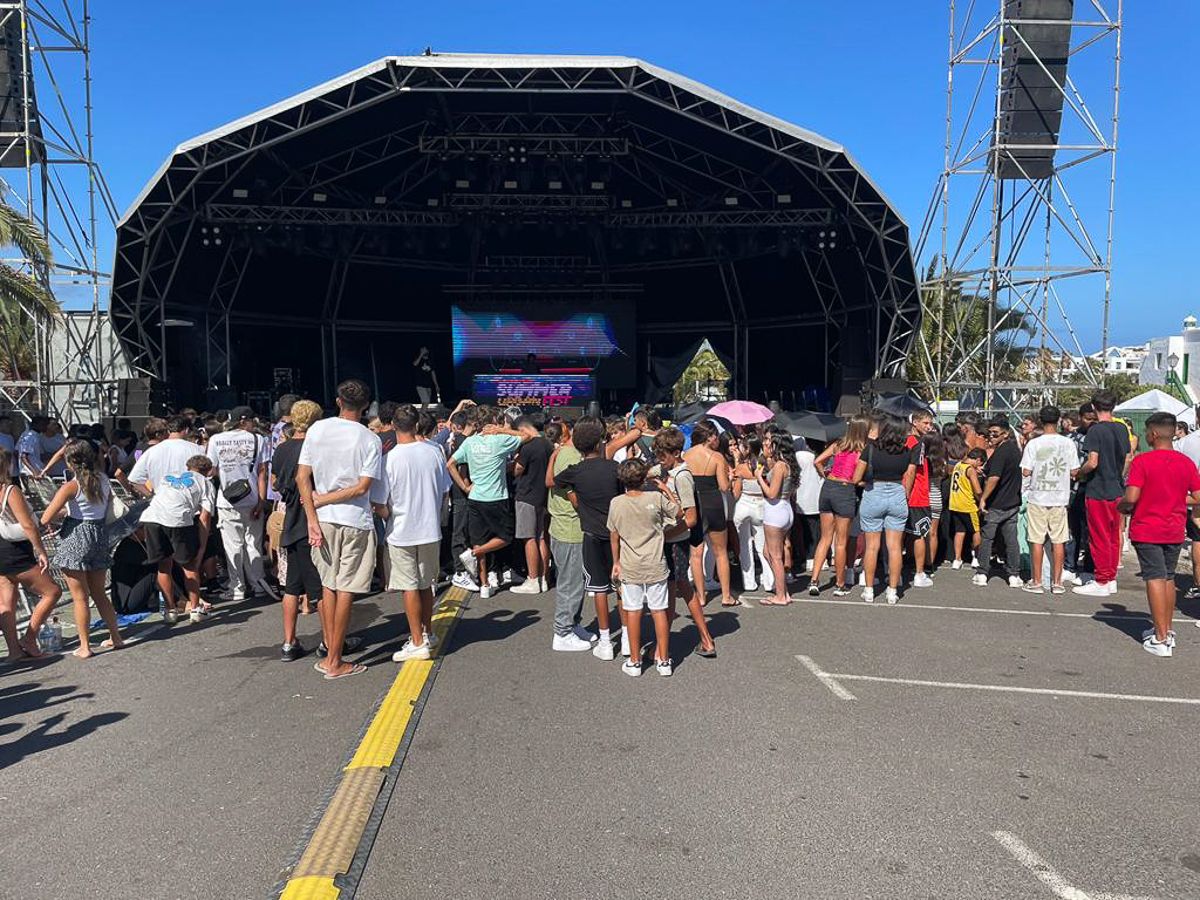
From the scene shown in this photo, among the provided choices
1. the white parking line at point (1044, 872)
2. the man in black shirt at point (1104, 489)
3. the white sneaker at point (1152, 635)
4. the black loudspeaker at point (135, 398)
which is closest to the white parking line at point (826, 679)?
the white parking line at point (1044, 872)

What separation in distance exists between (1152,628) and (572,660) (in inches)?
178

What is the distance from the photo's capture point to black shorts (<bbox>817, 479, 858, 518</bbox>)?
24.3 ft

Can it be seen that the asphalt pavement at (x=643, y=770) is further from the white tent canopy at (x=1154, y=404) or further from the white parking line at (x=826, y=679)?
the white tent canopy at (x=1154, y=404)

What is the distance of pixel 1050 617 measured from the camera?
267 inches

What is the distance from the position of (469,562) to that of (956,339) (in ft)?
52.1

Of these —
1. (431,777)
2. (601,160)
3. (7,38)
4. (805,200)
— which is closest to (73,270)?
(7,38)

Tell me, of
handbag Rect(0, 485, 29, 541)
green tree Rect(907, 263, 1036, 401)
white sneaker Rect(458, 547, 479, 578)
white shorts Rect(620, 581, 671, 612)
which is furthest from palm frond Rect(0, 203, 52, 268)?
green tree Rect(907, 263, 1036, 401)

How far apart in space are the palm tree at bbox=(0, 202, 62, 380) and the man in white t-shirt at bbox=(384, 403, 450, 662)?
8004 millimetres

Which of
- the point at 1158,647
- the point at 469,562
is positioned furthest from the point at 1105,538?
the point at 469,562

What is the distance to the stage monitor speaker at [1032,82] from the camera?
1669 centimetres

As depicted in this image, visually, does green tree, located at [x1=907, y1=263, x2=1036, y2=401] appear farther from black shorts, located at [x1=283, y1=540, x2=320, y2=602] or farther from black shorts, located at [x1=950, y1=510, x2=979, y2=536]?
black shorts, located at [x1=283, y1=540, x2=320, y2=602]

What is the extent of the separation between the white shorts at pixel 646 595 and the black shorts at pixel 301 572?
6.75 ft

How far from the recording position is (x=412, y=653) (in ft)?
17.9

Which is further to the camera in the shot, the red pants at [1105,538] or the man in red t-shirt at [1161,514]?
the red pants at [1105,538]
